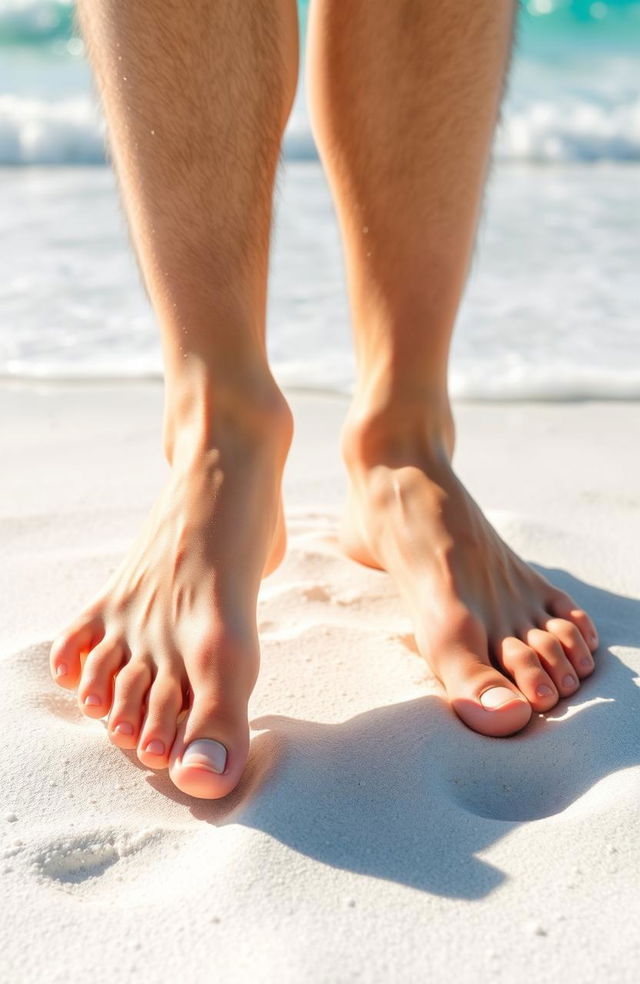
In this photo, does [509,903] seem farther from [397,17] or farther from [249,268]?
[397,17]

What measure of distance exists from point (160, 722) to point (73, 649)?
162 millimetres

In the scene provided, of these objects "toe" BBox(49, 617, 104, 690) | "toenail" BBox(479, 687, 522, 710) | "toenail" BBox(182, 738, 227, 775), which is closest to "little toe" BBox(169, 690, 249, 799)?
"toenail" BBox(182, 738, 227, 775)

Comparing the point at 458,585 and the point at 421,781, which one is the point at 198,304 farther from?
the point at 421,781

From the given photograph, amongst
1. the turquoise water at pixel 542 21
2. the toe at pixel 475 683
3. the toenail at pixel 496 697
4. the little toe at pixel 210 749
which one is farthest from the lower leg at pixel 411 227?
the turquoise water at pixel 542 21

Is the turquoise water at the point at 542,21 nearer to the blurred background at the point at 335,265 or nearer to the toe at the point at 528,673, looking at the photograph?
the blurred background at the point at 335,265

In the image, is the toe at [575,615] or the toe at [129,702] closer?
the toe at [129,702]

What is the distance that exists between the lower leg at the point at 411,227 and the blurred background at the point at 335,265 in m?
0.15

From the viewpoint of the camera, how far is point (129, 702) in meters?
1.14

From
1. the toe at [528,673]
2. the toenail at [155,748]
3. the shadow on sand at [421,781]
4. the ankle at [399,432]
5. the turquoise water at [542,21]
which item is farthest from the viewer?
the turquoise water at [542,21]

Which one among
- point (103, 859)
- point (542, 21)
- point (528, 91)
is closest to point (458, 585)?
point (103, 859)

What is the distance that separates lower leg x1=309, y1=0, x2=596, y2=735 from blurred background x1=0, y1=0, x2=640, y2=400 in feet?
0.49

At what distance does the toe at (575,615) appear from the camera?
4.33 feet

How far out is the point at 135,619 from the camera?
1.24m

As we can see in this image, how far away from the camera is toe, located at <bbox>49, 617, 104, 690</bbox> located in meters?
1.20
